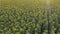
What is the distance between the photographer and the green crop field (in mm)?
1848

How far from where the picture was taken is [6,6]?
2.70 meters

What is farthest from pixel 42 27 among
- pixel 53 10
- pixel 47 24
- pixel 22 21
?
pixel 53 10

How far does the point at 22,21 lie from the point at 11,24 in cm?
12

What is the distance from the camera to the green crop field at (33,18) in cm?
185

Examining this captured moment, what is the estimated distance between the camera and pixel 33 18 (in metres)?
2.08

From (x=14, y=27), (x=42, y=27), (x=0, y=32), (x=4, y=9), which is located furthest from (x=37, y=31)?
(x=4, y=9)

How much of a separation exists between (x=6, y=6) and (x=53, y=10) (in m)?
0.78

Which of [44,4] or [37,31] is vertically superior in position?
[44,4]

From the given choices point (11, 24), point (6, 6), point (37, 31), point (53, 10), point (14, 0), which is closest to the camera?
point (37, 31)

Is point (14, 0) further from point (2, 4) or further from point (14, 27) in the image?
point (14, 27)

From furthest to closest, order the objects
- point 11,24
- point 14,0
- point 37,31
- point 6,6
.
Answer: point 14,0
point 6,6
point 11,24
point 37,31

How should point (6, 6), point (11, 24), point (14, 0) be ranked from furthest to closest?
point (14, 0) → point (6, 6) → point (11, 24)

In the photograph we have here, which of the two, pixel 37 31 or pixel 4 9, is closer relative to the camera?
pixel 37 31

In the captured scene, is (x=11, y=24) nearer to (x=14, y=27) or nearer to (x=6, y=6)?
(x=14, y=27)
